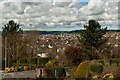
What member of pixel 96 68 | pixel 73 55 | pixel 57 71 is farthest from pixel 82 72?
pixel 73 55

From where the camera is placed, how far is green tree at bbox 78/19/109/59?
54.4 feet

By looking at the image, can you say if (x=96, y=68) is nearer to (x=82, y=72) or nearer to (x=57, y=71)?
(x=82, y=72)

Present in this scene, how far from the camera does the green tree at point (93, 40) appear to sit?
54.4 ft

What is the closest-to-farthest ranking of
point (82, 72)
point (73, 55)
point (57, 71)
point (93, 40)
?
1. point (82, 72)
2. point (57, 71)
3. point (73, 55)
4. point (93, 40)

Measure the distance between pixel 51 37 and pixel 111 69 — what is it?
36.9 meters

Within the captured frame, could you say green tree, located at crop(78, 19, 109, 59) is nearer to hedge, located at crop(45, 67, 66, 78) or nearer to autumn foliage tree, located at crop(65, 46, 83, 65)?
autumn foliage tree, located at crop(65, 46, 83, 65)

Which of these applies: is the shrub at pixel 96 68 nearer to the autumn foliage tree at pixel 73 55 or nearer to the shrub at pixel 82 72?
the shrub at pixel 82 72

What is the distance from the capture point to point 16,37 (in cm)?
2012

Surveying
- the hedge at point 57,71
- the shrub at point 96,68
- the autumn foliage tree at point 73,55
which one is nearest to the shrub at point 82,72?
the shrub at point 96,68

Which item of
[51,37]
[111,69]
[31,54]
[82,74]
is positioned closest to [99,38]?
[111,69]

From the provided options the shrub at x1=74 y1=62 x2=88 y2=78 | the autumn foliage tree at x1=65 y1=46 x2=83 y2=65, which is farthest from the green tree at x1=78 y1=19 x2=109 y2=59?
the shrub at x1=74 y1=62 x2=88 y2=78

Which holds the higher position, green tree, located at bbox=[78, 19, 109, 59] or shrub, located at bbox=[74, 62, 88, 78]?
green tree, located at bbox=[78, 19, 109, 59]

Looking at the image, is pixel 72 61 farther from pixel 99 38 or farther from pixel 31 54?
pixel 31 54

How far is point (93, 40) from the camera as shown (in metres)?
16.8
